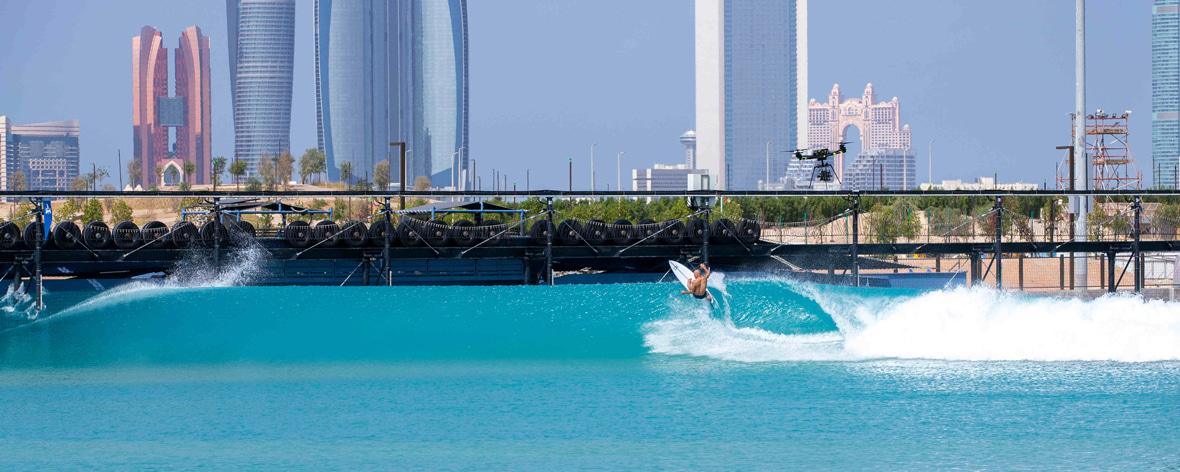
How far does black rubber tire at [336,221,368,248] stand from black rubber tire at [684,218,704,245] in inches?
396

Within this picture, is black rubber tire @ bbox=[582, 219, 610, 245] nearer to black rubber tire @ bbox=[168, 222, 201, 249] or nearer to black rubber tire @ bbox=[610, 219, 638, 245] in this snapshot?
black rubber tire @ bbox=[610, 219, 638, 245]

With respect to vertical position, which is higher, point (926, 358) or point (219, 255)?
point (219, 255)

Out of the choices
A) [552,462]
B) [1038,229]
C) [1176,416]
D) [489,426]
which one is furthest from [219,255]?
[1038,229]

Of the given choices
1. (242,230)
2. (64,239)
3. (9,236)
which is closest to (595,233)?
(242,230)

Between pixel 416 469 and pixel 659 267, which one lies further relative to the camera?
pixel 659 267

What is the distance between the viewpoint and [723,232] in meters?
31.8

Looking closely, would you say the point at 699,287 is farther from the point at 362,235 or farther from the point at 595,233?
the point at 362,235

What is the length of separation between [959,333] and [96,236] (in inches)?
960

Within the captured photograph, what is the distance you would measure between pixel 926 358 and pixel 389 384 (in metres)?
11.5

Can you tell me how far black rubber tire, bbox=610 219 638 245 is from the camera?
31.5 m

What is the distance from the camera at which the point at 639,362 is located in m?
21.8

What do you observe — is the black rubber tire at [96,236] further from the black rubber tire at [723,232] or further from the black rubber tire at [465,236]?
the black rubber tire at [723,232]

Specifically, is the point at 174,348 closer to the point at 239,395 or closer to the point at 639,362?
the point at 239,395

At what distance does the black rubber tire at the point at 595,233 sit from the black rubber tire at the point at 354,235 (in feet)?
22.1
